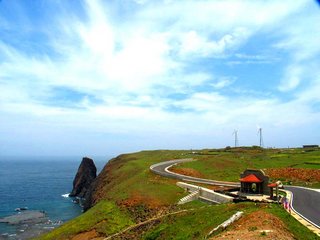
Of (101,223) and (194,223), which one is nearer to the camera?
(194,223)

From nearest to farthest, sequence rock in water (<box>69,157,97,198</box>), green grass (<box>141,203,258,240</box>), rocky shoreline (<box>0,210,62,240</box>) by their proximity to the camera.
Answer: green grass (<box>141,203,258,240</box>), rocky shoreline (<box>0,210,62,240</box>), rock in water (<box>69,157,97,198</box>)

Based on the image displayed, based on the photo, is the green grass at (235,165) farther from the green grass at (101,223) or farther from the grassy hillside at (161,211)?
the green grass at (101,223)

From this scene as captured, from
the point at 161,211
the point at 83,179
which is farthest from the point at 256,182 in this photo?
the point at 83,179

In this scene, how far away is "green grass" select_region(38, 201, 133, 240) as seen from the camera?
44.9 meters

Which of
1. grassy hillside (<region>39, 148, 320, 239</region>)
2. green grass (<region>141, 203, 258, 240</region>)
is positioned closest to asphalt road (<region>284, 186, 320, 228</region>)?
grassy hillside (<region>39, 148, 320, 239</region>)

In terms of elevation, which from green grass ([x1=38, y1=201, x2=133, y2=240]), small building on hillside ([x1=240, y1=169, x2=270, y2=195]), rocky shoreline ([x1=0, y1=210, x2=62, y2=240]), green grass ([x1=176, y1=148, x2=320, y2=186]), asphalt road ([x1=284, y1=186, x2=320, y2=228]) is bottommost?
rocky shoreline ([x1=0, y1=210, x2=62, y2=240])

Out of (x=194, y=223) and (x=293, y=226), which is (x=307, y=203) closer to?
(x=293, y=226)

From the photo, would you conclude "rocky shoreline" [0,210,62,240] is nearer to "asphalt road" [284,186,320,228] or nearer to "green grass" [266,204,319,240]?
"asphalt road" [284,186,320,228]

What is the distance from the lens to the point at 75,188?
117250 millimetres

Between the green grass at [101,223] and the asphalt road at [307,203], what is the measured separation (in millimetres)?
19939

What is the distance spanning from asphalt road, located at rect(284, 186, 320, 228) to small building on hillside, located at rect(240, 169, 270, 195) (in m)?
3.34

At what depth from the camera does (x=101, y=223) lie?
46.8 metres

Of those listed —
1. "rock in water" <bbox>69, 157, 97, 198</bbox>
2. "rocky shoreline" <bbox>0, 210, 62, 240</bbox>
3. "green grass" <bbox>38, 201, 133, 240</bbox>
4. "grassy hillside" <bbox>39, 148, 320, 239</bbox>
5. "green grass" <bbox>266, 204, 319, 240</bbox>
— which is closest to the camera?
"green grass" <bbox>266, 204, 319, 240</bbox>

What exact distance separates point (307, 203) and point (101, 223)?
2497cm
